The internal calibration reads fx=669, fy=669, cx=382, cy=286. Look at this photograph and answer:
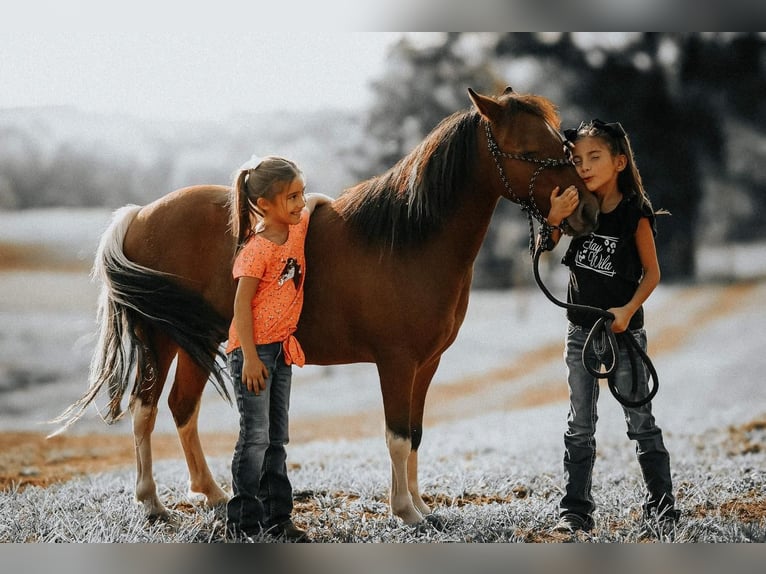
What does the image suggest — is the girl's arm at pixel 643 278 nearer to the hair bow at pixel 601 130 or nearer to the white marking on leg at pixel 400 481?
the hair bow at pixel 601 130

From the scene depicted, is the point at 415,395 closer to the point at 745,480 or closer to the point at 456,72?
the point at 745,480

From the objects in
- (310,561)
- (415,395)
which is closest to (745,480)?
(415,395)

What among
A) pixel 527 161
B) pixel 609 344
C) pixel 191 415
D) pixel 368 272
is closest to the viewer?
pixel 527 161

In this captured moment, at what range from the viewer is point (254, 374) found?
8.32 feet

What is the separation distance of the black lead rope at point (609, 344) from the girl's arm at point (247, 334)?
43.9 inches

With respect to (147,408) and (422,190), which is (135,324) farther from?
(422,190)

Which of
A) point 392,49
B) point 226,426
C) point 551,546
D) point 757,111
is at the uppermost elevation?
point 392,49

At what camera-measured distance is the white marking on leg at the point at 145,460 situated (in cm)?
306

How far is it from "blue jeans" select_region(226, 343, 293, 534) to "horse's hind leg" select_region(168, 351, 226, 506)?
0.59 meters

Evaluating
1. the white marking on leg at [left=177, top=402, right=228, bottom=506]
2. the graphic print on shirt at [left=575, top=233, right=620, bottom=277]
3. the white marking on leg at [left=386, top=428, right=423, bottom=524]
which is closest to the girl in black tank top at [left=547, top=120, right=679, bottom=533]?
the graphic print on shirt at [left=575, top=233, right=620, bottom=277]

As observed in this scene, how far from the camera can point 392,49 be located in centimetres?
639

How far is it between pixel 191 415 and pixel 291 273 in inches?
41.1

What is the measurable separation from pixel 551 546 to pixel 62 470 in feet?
12.0

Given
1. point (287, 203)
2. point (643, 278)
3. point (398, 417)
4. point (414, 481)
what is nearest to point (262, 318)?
point (287, 203)
